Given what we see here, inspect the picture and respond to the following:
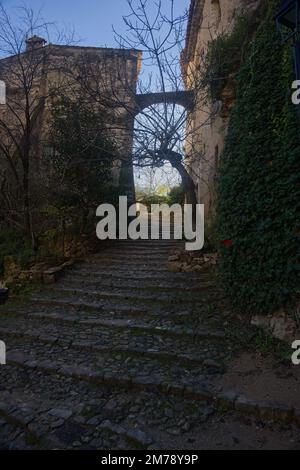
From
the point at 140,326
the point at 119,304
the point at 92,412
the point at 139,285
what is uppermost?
the point at 139,285

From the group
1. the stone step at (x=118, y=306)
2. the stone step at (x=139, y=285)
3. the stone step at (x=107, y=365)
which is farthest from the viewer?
the stone step at (x=139, y=285)

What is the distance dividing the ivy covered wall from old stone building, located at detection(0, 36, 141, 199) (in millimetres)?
3046

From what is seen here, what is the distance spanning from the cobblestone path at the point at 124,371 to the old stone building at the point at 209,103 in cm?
326

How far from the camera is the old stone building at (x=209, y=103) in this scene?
6325 millimetres

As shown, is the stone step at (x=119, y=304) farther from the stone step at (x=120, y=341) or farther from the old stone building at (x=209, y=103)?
the old stone building at (x=209, y=103)

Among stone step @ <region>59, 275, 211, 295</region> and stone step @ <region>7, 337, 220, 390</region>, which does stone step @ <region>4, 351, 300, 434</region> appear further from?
stone step @ <region>59, 275, 211, 295</region>

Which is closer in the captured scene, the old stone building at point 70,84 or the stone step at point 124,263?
the stone step at point 124,263

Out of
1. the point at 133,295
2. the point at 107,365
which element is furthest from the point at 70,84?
the point at 107,365

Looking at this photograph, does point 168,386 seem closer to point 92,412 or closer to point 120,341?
point 92,412

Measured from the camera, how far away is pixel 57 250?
7.74 m

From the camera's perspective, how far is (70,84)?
800 cm

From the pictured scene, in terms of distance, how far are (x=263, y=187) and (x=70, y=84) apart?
647cm

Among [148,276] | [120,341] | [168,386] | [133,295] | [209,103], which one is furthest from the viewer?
[209,103]

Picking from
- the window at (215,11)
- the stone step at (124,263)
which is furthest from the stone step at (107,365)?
the window at (215,11)
